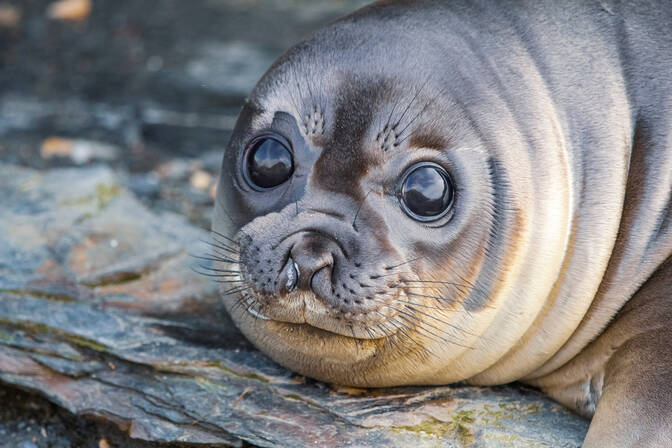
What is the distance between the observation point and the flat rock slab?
3520 millimetres

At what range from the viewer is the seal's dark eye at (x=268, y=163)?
345cm

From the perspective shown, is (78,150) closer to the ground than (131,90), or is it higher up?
closer to the ground

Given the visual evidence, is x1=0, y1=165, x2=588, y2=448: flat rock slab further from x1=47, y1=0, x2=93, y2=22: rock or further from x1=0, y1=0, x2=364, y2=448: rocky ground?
x1=47, y1=0, x2=93, y2=22: rock

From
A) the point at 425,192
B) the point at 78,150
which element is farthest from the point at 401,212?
the point at 78,150

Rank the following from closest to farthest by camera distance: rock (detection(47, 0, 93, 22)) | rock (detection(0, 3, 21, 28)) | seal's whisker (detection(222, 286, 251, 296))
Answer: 1. seal's whisker (detection(222, 286, 251, 296))
2. rock (detection(0, 3, 21, 28))
3. rock (detection(47, 0, 93, 22))

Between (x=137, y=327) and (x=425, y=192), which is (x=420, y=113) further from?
(x=137, y=327)

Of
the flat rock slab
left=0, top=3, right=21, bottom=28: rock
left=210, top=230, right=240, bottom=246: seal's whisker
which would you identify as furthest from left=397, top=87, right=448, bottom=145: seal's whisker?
left=0, top=3, right=21, bottom=28: rock

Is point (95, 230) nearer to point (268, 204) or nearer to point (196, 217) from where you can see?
point (196, 217)

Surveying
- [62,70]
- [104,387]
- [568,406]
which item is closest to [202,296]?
[104,387]

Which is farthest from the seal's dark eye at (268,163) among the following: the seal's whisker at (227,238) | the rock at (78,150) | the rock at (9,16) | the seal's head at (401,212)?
the rock at (9,16)

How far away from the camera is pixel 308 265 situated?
310 cm

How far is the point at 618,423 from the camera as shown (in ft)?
10.7

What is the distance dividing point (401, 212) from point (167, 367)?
1.24 m

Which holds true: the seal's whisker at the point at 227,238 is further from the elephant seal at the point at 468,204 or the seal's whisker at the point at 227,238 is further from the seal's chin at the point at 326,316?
the seal's chin at the point at 326,316
